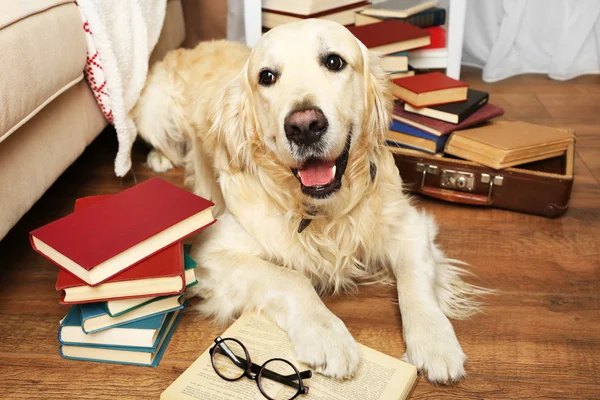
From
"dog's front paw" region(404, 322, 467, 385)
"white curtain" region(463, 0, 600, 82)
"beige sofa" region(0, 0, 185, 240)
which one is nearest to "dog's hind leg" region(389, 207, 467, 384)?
"dog's front paw" region(404, 322, 467, 385)

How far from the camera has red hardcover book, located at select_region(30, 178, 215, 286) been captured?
127cm

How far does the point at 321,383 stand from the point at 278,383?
0.09 m

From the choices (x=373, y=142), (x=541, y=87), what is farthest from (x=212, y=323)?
(x=541, y=87)

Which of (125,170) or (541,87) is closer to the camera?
(125,170)

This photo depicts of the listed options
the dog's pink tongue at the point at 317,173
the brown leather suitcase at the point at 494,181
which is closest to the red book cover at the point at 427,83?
the brown leather suitcase at the point at 494,181

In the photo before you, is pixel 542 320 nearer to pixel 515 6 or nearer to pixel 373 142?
pixel 373 142

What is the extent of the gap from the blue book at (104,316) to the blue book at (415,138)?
1.08 meters

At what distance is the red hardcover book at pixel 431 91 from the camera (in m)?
2.12

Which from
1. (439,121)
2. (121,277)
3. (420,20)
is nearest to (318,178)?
(121,277)

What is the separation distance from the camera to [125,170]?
2193 millimetres

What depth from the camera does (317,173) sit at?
4.63 ft

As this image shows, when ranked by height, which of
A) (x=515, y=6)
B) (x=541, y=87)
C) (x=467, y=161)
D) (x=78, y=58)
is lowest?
(x=541, y=87)

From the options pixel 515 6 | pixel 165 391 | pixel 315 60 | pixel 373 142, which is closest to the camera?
pixel 165 391

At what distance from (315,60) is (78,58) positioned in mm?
846
